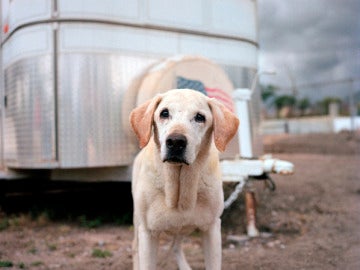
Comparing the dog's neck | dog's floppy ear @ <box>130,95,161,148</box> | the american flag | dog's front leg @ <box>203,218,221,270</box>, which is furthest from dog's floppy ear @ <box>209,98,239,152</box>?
the american flag

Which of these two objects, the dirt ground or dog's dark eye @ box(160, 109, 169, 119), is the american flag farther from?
dog's dark eye @ box(160, 109, 169, 119)

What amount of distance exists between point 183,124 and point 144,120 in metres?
0.32

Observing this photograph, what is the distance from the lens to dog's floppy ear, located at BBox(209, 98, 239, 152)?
8.30 feet

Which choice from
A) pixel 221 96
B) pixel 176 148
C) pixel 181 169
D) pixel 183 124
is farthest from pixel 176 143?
pixel 221 96

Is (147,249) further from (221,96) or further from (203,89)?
(221,96)

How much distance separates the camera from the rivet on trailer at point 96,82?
15.1 ft

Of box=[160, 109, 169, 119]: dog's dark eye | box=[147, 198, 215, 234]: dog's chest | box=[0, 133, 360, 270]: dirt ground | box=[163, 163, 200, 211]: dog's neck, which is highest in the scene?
box=[160, 109, 169, 119]: dog's dark eye

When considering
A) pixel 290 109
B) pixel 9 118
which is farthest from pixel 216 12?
pixel 290 109

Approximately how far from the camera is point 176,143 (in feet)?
7.52

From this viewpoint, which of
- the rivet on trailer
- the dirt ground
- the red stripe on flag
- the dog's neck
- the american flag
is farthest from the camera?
the red stripe on flag

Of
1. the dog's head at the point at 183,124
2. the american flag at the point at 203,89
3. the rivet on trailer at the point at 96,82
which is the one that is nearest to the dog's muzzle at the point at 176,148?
the dog's head at the point at 183,124

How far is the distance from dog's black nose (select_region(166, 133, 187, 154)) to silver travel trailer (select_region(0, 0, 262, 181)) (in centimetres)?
228

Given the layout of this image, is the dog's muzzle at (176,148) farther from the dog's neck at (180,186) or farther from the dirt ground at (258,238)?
the dirt ground at (258,238)

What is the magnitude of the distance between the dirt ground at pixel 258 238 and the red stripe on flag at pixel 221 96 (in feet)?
4.94
